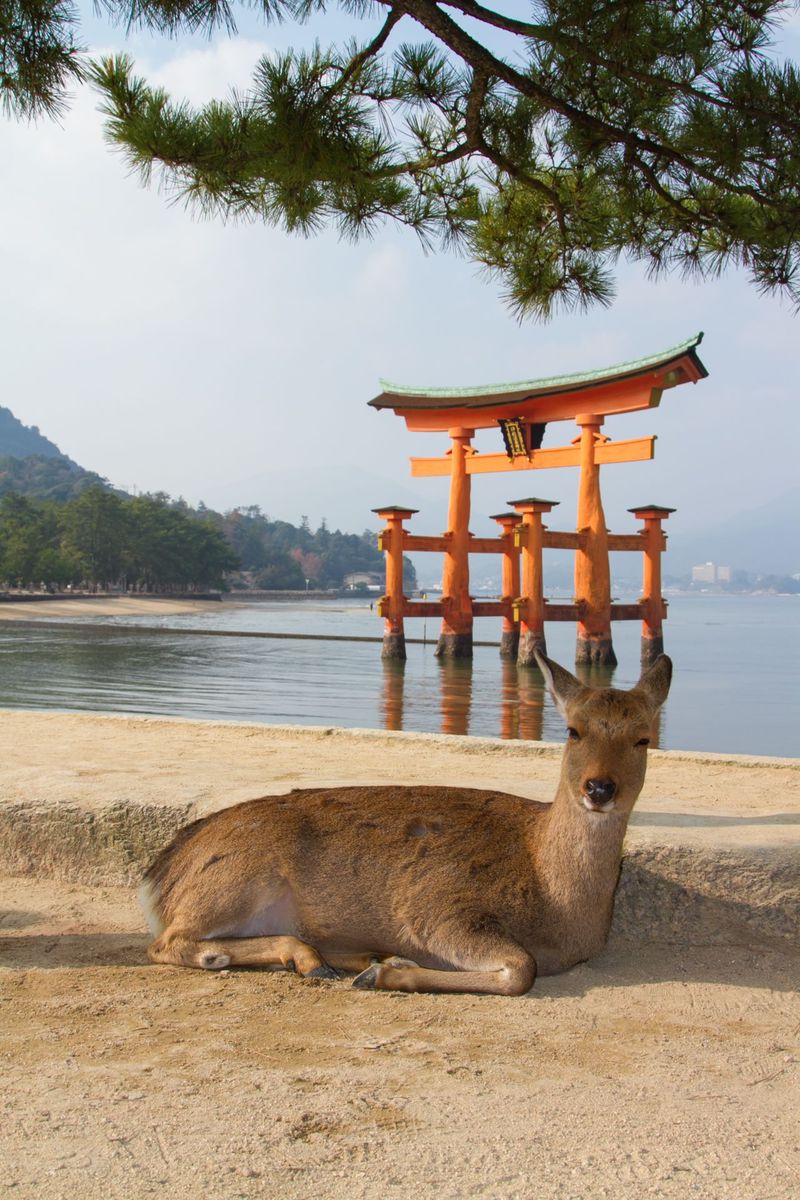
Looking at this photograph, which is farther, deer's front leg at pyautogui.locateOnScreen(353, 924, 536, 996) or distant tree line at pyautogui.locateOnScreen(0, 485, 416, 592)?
distant tree line at pyautogui.locateOnScreen(0, 485, 416, 592)

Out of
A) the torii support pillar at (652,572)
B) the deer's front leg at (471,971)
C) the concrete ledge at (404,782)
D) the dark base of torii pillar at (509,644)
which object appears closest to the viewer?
the deer's front leg at (471,971)

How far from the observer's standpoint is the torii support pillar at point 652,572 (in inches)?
1091

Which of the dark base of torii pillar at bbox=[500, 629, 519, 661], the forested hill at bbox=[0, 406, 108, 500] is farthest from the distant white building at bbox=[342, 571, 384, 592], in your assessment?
the dark base of torii pillar at bbox=[500, 629, 519, 661]

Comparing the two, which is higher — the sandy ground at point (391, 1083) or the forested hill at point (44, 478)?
the forested hill at point (44, 478)

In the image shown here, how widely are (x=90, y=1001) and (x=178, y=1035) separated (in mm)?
416

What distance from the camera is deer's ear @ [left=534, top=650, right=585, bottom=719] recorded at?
11.5 feet

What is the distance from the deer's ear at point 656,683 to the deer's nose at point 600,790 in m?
0.36

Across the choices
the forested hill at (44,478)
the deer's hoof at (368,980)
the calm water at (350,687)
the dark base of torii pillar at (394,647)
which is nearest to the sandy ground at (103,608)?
the calm water at (350,687)

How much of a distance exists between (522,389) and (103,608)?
47.7 metres

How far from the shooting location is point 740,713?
71.6 ft

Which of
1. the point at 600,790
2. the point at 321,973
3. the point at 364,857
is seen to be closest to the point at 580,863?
the point at 600,790

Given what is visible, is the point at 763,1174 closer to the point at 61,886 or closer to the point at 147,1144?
the point at 147,1144

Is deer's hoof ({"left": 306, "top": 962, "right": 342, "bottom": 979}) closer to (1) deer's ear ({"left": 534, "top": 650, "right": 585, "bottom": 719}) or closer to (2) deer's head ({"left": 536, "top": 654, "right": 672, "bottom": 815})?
(2) deer's head ({"left": 536, "top": 654, "right": 672, "bottom": 815})

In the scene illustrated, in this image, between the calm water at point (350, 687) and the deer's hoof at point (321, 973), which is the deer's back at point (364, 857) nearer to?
the deer's hoof at point (321, 973)
